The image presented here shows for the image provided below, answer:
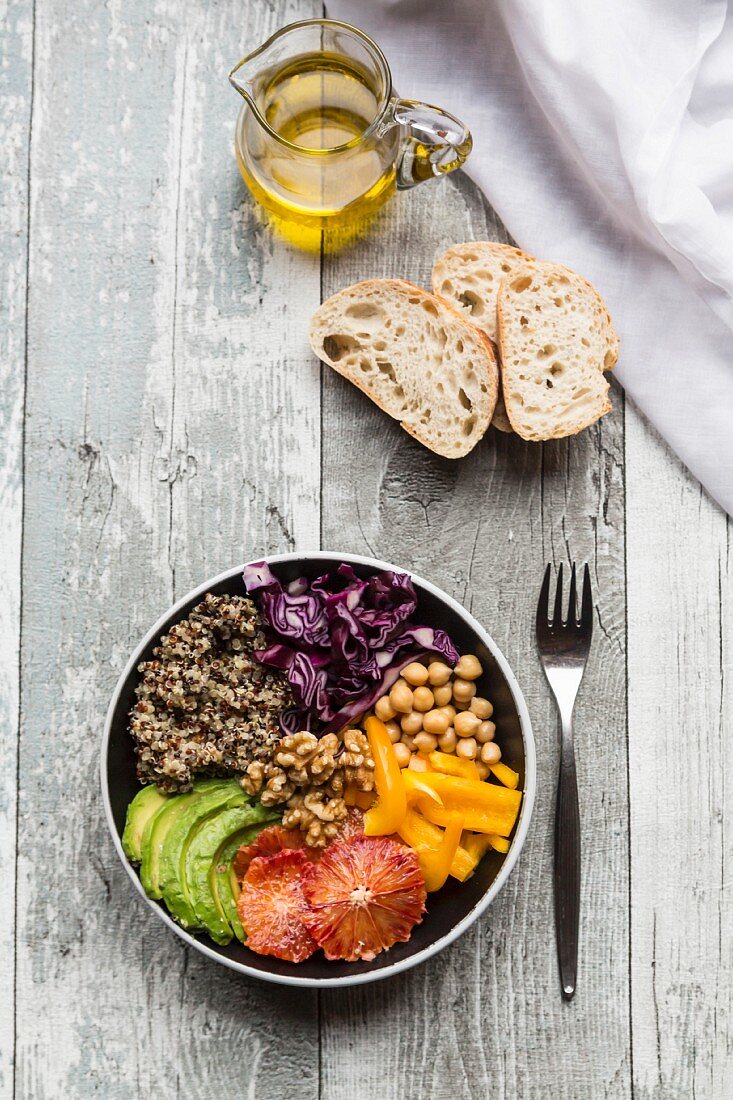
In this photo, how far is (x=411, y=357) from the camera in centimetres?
160

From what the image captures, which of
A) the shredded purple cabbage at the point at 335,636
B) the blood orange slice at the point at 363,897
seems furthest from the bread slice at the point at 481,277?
the blood orange slice at the point at 363,897

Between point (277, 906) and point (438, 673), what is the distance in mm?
410

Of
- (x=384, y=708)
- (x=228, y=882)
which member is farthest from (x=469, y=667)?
(x=228, y=882)

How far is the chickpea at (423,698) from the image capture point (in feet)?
4.92

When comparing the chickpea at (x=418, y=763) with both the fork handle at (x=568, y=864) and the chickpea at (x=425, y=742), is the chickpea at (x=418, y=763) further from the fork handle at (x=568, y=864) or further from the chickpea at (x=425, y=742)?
the fork handle at (x=568, y=864)

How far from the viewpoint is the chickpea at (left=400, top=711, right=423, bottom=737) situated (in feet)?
4.95

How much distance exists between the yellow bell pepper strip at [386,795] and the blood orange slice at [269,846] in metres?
0.10

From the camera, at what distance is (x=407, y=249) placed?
65.8 inches

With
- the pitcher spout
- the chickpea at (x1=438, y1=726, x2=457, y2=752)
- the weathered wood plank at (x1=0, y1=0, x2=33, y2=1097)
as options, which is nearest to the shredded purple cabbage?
the chickpea at (x1=438, y1=726, x2=457, y2=752)

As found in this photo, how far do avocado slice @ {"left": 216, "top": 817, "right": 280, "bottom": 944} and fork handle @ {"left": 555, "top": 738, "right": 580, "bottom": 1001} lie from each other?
0.49m

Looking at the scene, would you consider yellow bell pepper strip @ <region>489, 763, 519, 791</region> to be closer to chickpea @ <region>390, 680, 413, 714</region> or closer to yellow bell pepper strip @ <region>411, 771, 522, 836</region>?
yellow bell pepper strip @ <region>411, 771, 522, 836</region>

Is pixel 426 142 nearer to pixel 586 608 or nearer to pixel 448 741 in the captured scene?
pixel 586 608

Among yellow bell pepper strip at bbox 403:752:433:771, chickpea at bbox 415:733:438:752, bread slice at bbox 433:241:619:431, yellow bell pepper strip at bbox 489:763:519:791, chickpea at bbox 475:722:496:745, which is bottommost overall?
yellow bell pepper strip at bbox 489:763:519:791

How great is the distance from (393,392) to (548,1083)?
1.15 m
